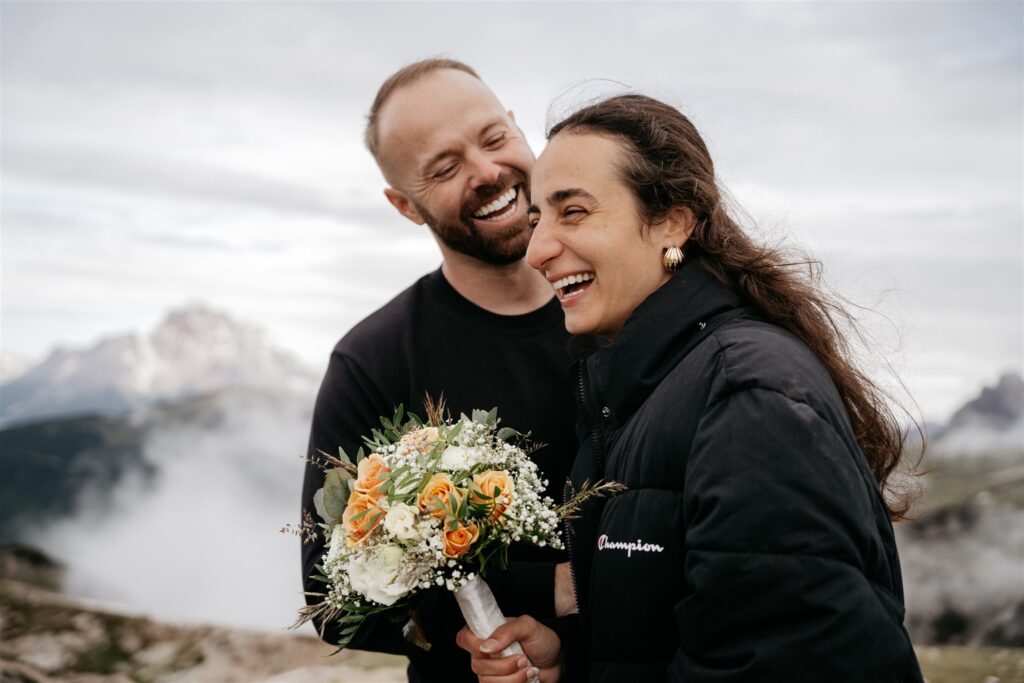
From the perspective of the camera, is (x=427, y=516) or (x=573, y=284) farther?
(x=573, y=284)

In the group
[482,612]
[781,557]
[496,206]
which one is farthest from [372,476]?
[496,206]

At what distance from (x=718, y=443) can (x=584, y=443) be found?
1.15 metres

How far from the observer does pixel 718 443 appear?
238 centimetres

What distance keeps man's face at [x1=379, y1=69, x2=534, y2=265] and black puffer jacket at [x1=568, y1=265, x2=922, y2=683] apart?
179 cm

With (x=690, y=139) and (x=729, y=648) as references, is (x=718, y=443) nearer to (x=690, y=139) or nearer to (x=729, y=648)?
(x=729, y=648)

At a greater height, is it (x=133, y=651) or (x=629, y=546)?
(x=629, y=546)

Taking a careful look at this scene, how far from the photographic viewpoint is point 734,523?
2.29m

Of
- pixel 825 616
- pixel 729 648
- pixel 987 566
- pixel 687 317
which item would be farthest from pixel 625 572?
pixel 987 566

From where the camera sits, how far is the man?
171 inches

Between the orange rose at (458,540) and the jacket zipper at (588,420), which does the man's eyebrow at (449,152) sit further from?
the orange rose at (458,540)

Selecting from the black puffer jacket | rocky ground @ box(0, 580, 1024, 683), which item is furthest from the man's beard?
rocky ground @ box(0, 580, 1024, 683)

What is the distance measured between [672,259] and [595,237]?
0.29 meters

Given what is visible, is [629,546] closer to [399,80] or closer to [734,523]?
[734,523]

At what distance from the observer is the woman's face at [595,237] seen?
10.4ft
